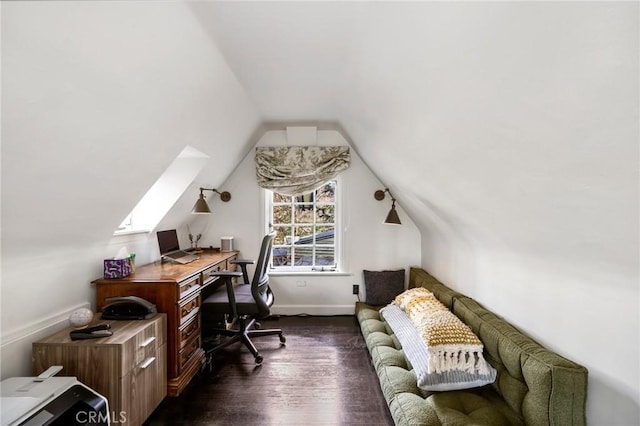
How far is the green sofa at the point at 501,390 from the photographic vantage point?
1170 mm

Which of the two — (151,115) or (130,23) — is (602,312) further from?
(151,115)

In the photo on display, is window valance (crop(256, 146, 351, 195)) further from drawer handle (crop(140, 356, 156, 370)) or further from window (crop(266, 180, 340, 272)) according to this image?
drawer handle (crop(140, 356, 156, 370))

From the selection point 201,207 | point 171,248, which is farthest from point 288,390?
point 201,207

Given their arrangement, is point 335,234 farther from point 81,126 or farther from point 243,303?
point 81,126

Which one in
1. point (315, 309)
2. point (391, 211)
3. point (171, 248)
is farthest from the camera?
point (315, 309)

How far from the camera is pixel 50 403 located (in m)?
1.18

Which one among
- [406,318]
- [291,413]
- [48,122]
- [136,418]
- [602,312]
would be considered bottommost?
[291,413]

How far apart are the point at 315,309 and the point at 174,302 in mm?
1789

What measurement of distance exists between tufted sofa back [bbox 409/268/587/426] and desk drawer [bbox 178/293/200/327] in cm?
200

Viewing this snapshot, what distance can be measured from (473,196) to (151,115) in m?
1.83

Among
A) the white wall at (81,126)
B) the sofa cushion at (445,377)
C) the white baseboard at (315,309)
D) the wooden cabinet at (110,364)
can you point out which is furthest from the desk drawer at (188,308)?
the sofa cushion at (445,377)

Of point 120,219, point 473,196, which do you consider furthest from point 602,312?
point 120,219

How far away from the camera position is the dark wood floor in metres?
1.72

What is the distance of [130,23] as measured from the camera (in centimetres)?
103
